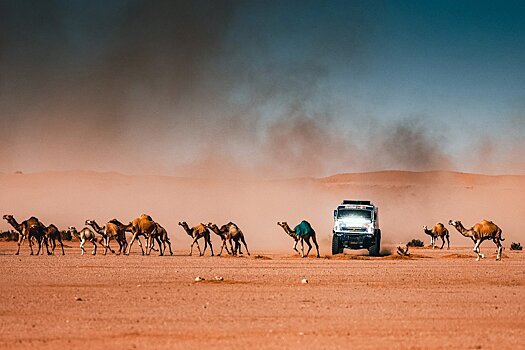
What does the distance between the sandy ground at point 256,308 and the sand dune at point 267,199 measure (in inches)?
1683

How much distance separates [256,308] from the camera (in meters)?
19.2

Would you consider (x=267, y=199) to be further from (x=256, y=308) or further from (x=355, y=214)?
(x=256, y=308)

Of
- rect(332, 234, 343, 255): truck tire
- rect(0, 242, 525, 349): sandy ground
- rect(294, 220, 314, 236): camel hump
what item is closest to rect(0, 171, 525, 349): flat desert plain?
rect(0, 242, 525, 349): sandy ground

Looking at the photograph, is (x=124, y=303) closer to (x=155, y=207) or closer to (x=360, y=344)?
(x=360, y=344)

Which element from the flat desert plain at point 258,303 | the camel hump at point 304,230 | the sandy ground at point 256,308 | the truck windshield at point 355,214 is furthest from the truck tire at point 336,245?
the sandy ground at point 256,308

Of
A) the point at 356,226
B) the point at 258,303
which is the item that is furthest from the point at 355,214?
the point at 258,303

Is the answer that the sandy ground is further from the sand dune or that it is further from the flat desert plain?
the sand dune

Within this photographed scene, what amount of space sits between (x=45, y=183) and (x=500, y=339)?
143384 mm

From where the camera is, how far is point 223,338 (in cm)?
1493

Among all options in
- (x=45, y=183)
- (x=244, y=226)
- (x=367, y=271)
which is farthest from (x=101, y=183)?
(x=367, y=271)

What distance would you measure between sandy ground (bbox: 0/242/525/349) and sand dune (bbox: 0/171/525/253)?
1683 inches

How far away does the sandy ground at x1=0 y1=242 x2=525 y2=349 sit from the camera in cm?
1484

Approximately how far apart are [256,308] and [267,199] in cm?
10788

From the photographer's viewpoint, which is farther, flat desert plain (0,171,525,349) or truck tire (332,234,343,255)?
truck tire (332,234,343,255)
